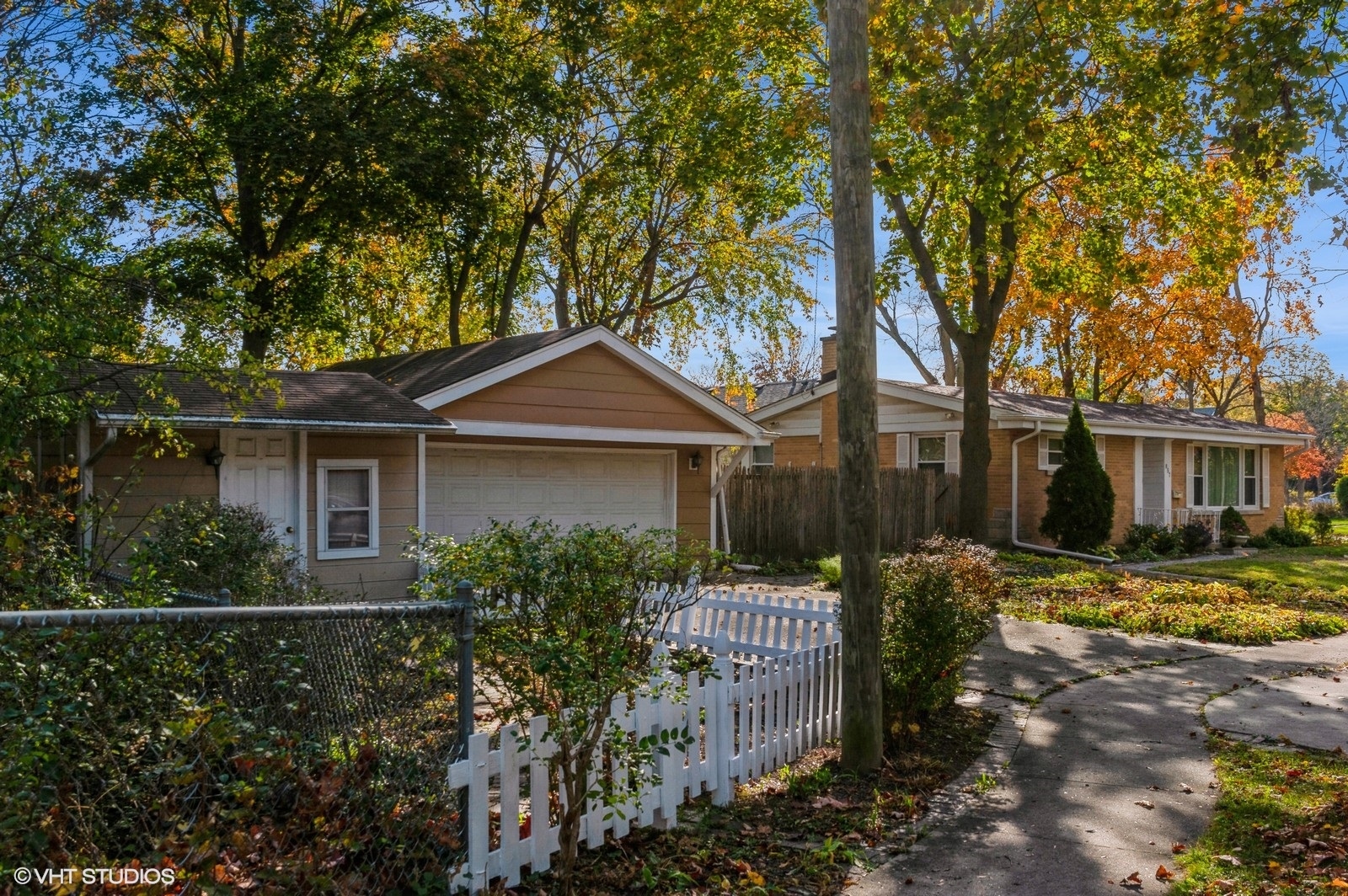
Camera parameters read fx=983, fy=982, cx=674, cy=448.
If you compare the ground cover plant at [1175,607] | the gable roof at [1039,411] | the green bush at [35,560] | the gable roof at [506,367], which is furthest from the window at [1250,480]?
the green bush at [35,560]

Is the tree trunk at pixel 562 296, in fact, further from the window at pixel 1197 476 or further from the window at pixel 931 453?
the window at pixel 1197 476

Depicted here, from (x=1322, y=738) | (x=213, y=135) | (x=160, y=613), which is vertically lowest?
(x=1322, y=738)

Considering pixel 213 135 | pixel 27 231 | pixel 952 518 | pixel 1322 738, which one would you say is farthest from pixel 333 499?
pixel 952 518

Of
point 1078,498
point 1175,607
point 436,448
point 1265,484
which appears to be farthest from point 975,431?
point 1265,484

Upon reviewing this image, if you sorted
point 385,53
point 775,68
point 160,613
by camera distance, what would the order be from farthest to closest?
1. point 385,53
2. point 775,68
3. point 160,613

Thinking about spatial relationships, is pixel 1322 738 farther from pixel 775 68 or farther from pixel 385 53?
pixel 385 53

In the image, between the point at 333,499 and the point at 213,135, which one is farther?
the point at 213,135

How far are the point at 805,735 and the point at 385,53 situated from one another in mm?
19750

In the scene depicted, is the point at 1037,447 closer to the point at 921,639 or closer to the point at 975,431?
the point at 975,431

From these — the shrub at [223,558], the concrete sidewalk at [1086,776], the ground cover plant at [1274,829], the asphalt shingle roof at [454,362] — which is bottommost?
the concrete sidewalk at [1086,776]

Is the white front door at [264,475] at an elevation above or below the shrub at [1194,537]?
above

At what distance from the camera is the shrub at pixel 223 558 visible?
307 inches

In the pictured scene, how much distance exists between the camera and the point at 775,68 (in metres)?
19.9

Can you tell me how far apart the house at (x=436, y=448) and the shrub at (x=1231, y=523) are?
1577 cm
